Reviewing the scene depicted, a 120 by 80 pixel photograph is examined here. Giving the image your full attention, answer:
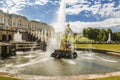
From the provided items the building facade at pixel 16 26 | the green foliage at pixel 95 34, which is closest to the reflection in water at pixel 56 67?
the building facade at pixel 16 26

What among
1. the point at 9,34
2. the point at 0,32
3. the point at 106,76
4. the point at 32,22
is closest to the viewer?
the point at 106,76

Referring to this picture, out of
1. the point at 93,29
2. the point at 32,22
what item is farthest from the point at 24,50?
the point at 93,29

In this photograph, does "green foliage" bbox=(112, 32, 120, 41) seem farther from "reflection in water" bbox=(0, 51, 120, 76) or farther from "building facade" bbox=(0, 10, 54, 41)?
"reflection in water" bbox=(0, 51, 120, 76)

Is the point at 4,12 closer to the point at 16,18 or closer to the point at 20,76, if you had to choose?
the point at 16,18

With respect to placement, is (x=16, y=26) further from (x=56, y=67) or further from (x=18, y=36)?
(x=56, y=67)

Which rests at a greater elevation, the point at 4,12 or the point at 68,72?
the point at 4,12

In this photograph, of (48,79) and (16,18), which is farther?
(16,18)

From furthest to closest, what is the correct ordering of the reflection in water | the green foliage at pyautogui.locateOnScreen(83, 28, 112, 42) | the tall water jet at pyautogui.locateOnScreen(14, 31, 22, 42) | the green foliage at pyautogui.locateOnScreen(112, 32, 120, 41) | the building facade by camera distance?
the green foliage at pyautogui.locateOnScreen(112, 32, 120, 41)
the green foliage at pyautogui.locateOnScreen(83, 28, 112, 42)
the tall water jet at pyautogui.locateOnScreen(14, 31, 22, 42)
the building facade
the reflection in water

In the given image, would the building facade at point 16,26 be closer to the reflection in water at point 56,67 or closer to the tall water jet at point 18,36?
the tall water jet at point 18,36

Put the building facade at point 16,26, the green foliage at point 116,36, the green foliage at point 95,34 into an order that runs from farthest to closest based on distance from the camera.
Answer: the green foliage at point 116,36, the green foliage at point 95,34, the building facade at point 16,26

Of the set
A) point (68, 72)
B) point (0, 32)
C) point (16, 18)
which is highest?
point (16, 18)

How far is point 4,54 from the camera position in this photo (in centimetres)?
2669

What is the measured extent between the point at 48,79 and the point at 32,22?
6232 centimetres

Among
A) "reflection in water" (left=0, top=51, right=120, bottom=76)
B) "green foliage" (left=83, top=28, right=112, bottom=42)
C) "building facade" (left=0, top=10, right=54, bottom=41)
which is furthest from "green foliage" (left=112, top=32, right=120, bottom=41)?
"reflection in water" (left=0, top=51, right=120, bottom=76)
